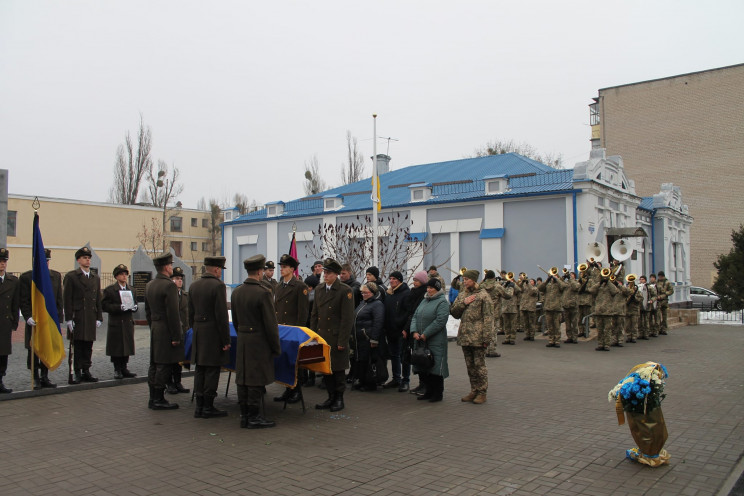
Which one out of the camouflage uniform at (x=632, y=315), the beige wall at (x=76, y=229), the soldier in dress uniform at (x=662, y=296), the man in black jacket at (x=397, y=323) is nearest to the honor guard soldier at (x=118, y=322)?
the man in black jacket at (x=397, y=323)

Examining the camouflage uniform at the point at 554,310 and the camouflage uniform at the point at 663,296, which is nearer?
the camouflage uniform at the point at 554,310

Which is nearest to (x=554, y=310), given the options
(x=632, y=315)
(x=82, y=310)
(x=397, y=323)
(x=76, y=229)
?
(x=632, y=315)

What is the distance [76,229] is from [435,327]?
1712 inches

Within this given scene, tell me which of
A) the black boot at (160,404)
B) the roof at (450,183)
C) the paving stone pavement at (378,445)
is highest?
the roof at (450,183)

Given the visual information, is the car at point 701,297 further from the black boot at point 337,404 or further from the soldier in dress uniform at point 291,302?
the soldier in dress uniform at point 291,302

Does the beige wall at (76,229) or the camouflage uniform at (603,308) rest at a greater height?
the beige wall at (76,229)

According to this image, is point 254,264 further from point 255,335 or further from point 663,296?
point 663,296

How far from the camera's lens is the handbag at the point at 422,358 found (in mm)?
8609

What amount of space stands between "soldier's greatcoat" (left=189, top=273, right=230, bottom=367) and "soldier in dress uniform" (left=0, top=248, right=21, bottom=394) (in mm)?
3291

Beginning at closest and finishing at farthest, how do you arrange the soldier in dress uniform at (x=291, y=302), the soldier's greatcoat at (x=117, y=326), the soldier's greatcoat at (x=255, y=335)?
the soldier's greatcoat at (x=255, y=335)
the soldier in dress uniform at (x=291, y=302)
the soldier's greatcoat at (x=117, y=326)

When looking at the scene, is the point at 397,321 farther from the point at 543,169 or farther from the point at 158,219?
the point at 158,219

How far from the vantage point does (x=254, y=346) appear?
719 cm

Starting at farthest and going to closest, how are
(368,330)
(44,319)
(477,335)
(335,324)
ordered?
(368,330) < (44,319) < (477,335) < (335,324)

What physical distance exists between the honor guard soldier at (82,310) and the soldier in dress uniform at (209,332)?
310 cm
